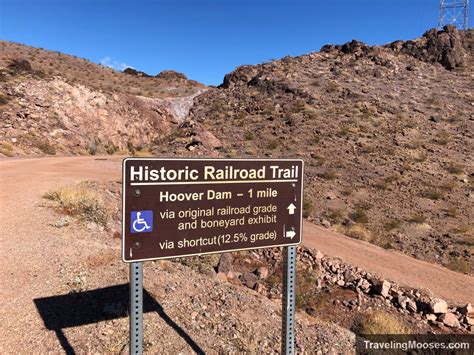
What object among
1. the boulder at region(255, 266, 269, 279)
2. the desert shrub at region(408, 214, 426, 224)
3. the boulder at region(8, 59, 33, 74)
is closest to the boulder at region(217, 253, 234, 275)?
the boulder at region(255, 266, 269, 279)

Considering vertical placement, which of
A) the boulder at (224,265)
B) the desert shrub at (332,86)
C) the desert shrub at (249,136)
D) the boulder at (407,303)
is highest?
the desert shrub at (332,86)

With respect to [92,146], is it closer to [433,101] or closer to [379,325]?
[379,325]

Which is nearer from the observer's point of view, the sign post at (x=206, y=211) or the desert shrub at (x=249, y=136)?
the sign post at (x=206, y=211)

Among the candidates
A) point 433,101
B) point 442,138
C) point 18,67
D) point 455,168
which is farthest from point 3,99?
point 433,101

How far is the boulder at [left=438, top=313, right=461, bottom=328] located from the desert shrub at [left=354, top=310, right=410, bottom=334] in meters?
0.92

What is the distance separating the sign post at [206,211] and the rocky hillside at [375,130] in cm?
999

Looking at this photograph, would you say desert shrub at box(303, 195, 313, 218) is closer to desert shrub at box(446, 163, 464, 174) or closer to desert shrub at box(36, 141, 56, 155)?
desert shrub at box(446, 163, 464, 174)

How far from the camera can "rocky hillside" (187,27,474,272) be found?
15.5m

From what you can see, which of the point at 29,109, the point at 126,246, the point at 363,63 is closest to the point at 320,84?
the point at 363,63

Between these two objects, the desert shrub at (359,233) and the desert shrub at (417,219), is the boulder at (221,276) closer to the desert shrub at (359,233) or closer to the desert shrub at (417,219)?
the desert shrub at (359,233)

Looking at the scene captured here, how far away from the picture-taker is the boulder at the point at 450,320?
7.86m

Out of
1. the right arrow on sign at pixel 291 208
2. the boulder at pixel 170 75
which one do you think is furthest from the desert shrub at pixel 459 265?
the boulder at pixel 170 75

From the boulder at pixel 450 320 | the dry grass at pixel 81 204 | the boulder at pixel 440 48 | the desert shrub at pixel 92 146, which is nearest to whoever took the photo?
the boulder at pixel 450 320

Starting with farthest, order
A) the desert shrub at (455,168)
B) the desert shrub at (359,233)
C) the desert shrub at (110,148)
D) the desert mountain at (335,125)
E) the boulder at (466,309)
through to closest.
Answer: the desert shrub at (110,148)
the desert shrub at (455,168)
the desert mountain at (335,125)
the desert shrub at (359,233)
the boulder at (466,309)
